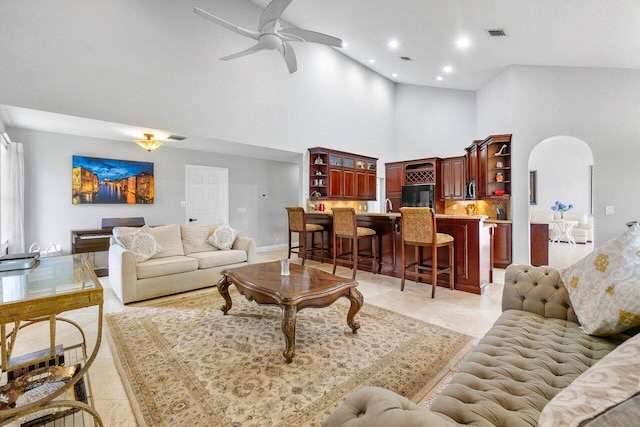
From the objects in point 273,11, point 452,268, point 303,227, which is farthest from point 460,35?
point 303,227

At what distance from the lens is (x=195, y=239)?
4555 millimetres

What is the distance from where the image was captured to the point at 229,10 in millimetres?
5500

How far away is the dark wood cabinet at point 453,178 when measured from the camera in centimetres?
712

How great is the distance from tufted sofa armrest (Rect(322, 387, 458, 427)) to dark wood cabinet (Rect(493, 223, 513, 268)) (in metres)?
5.51

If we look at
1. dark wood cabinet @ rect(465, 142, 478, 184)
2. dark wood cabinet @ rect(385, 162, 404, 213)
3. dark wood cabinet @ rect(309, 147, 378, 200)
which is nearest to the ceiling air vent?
dark wood cabinet @ rect(465, 142, 478, 184)

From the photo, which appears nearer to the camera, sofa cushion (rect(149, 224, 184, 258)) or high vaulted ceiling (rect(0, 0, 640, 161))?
high vaulted ceiling (rect(0, 0, 640, 161))

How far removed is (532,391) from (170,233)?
175 inches

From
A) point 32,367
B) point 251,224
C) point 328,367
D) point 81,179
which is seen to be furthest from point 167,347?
point 251,224

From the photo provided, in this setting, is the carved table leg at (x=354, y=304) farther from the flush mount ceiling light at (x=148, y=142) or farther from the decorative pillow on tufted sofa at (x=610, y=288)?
the flush mount ceiling light at (x=148, y=142)

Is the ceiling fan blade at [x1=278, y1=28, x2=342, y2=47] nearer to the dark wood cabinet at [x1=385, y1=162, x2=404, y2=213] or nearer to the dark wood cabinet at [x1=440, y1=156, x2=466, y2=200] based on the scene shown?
the dark wood cabinet at [x1=440, y1=156, x2=466, y2=200]

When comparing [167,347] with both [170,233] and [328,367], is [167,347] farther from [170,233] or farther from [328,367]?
[170,233]

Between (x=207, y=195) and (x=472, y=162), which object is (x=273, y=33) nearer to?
(x=207, y=195)

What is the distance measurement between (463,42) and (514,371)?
549 cm

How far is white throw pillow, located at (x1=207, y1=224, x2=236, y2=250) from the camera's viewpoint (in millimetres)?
4598
